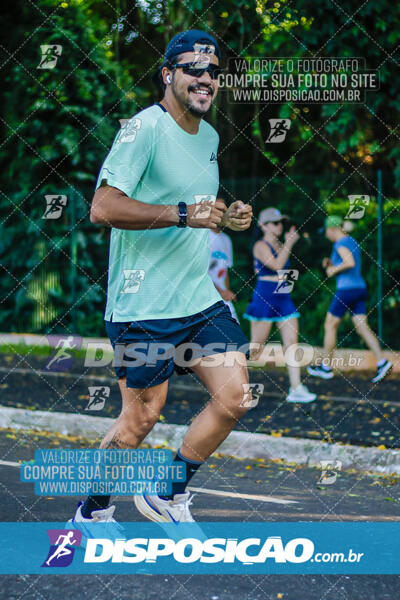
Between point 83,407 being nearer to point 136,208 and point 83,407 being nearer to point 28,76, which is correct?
point 136,208

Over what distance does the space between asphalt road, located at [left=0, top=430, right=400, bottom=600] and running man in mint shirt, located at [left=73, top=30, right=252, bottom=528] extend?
41 cm

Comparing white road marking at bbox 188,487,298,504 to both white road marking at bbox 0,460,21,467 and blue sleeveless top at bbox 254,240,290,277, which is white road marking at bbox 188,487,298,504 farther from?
blue sleeveless top at bbox 254,240,290,277

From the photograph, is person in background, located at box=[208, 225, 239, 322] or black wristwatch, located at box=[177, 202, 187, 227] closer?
black wristwatch, located at box=[177, 202, 187, 227]

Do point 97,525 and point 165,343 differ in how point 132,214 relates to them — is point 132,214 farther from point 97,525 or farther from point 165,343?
point 97,525

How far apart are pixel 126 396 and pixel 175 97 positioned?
135 cm

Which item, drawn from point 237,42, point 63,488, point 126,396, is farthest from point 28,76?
point 126,396

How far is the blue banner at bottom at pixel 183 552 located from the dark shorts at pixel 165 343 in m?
0.72

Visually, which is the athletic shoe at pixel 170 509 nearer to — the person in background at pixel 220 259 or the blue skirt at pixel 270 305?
the person in background at pixel 220 259

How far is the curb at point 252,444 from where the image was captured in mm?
6633

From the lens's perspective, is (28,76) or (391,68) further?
(28,76)

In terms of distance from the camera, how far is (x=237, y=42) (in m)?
12.3

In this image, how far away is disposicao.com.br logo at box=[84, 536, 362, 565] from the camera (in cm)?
410

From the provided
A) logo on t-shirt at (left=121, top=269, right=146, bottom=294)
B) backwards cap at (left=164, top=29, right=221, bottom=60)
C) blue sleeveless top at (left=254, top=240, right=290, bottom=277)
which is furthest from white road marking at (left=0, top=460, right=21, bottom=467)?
blue sleeveless top at (left=254, top=240, right=290, bottom=277)

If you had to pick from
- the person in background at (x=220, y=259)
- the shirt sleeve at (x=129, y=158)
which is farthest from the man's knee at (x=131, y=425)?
the person in background at (x=220, y=259)
